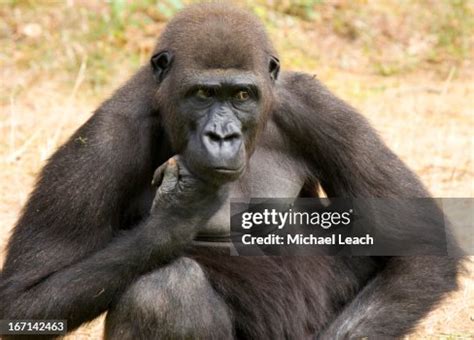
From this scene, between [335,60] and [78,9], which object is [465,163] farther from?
[78,9]

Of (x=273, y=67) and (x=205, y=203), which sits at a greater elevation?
(x=273, y=67)

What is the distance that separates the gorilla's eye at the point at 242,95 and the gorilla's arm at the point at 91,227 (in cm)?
55

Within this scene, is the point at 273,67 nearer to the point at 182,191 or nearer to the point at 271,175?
the point at 271,175

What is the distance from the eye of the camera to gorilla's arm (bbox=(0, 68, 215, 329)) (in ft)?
16.3

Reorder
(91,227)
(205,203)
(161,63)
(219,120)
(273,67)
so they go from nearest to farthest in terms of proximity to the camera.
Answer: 1. (219,120)
2. (205,203)
3. (91,227)
4. (161,63)
5. (273,67)

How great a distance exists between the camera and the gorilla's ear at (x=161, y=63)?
5.21 meters

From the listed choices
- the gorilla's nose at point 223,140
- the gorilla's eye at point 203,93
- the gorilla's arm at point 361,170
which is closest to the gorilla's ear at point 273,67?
the gorilla's arm at point 361,170

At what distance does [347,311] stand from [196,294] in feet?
3.27

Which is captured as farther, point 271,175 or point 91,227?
point 271,175

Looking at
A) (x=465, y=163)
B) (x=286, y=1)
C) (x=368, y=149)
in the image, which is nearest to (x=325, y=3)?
(x=286, y=1)

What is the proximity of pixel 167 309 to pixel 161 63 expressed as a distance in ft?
4.17

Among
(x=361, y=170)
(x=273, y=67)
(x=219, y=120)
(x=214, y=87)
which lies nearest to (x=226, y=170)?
(x=219, y=120)

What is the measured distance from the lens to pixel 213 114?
491cm

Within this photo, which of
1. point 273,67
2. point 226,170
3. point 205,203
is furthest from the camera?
point 273,67
